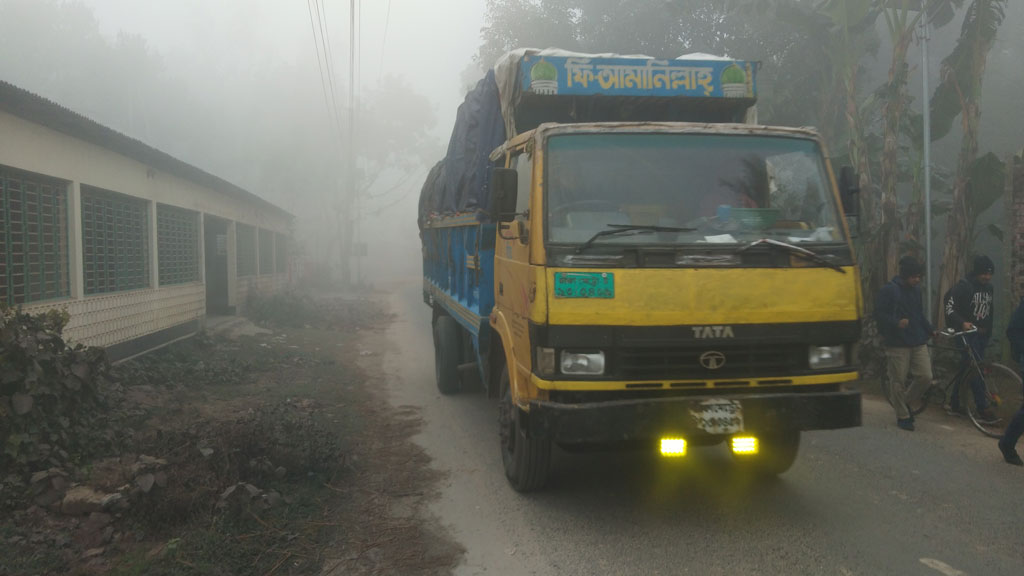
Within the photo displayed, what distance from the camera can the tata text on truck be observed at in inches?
168

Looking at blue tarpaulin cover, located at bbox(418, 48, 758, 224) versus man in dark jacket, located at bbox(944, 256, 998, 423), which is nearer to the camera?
blue tarpaulin cover, located at bbox(418, 48, 758, 224)

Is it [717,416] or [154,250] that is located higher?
[154,250]

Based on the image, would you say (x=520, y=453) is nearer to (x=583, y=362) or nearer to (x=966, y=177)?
(x=583, y=362)

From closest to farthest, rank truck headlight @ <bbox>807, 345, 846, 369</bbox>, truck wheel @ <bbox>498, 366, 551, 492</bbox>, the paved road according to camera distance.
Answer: the paved road
truck headlight @ <bbox>807, 345, 846, 369</bbox>
truck wheel @ <bbox>498, 366, 551, 492</bbox>

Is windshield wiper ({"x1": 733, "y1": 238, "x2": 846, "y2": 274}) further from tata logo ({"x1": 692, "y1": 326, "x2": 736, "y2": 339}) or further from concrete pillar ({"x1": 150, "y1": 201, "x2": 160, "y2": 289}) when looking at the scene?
concrete pillar ({"x1": 150, "y1": 201, "x2": 160, "y2": 289})

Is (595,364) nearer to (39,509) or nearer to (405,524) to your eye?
(405,524)

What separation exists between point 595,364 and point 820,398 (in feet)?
4.48

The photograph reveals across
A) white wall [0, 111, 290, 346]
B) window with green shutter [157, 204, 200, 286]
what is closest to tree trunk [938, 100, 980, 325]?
white wall [0, 111, 290, 346]

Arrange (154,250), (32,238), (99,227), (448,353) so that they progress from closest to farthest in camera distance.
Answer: (32,238), (448,353), (99,227), (154,250)

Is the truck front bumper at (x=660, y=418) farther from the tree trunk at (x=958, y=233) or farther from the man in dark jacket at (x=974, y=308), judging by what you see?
the tree trunk at (x=958, y=233)

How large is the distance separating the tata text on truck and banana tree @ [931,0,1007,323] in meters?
5.96

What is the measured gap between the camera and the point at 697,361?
4.34m

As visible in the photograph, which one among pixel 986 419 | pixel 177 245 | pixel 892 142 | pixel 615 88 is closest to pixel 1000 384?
pixel 986 419

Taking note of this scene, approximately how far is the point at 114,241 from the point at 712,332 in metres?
9.57
